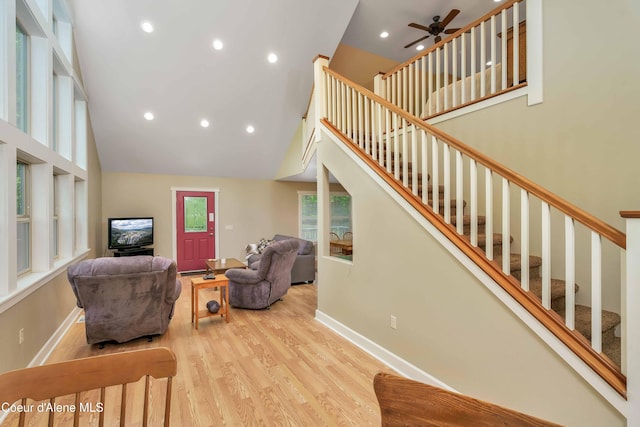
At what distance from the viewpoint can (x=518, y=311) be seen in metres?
1.80

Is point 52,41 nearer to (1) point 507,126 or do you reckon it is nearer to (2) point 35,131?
(2) point 35,131

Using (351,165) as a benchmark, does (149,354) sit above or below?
below

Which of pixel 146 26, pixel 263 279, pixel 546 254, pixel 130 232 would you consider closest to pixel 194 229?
pixel 130 232

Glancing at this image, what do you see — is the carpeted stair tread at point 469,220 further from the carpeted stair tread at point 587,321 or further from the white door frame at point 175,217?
the white door frame at point 175,217

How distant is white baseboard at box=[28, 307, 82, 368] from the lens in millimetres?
2650

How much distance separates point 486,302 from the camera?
197 centimetres

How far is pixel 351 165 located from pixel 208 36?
320 centimetres

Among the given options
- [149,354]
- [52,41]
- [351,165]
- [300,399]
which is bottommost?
[300,399]

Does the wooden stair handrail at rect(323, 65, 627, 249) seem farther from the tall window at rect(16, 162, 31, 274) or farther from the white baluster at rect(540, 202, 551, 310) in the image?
the tall window at rect(16, 162, 31, 274)

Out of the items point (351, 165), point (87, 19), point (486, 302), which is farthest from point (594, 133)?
point (87, 19)

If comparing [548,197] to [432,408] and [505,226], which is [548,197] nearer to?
[505,226]

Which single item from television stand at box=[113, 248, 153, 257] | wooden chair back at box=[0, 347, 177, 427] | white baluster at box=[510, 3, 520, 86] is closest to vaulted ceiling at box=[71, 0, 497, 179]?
television stand at box=[113, 248, 153, 257]

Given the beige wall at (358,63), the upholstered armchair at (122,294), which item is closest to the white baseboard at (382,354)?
the upholstered armchair at (122,294)

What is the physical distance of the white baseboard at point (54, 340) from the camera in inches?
104
